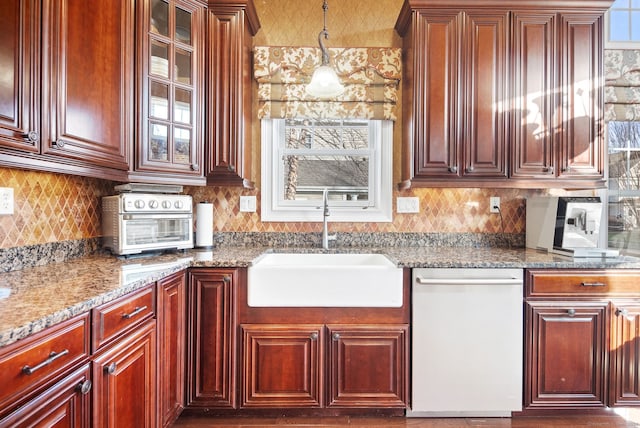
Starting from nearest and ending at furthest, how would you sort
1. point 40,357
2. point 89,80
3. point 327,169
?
point 40,357, point 89,80, point 327,169

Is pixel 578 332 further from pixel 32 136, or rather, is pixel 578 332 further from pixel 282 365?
pixel 32 136

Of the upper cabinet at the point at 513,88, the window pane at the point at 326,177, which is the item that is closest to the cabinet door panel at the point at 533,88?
the upper cabinet at the point at 513,88

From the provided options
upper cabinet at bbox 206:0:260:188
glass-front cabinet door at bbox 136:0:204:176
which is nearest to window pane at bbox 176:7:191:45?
glass-front cabinet door at bbox 136:0:204:176

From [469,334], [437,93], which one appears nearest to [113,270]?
[469,334]

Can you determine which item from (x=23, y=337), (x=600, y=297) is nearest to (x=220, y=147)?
(x=23, y=337)

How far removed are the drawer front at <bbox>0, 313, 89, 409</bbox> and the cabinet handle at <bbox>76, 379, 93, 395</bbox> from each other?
3.0 inches

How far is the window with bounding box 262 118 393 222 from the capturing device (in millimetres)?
2584

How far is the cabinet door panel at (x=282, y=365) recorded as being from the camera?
6.27 ft

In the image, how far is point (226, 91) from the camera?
220cm

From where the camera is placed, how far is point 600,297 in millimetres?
1933

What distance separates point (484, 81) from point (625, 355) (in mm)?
1738

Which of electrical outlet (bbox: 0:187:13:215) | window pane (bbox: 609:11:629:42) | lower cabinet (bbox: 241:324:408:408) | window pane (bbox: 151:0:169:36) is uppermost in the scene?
window pane (bbox: 609:11:629:42)

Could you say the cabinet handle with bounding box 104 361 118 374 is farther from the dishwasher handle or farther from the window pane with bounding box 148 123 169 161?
the dishwasher handle

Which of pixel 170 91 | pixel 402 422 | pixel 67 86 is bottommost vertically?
pixel 402 422
